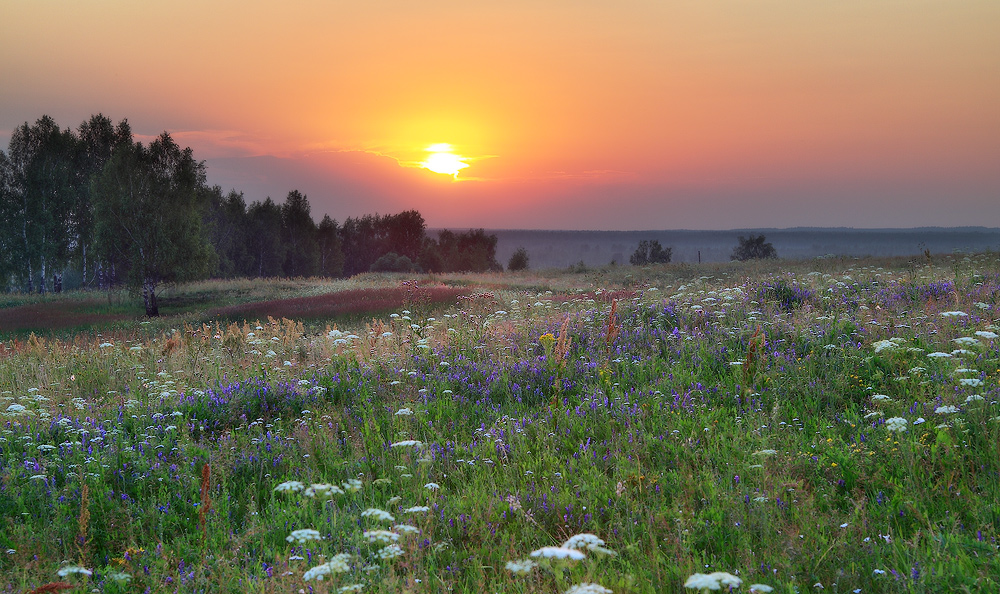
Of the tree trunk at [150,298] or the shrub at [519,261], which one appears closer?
the tree trunk at [150,298]

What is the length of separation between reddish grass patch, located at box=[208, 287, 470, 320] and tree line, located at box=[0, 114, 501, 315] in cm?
860

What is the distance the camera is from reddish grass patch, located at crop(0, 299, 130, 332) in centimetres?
3119

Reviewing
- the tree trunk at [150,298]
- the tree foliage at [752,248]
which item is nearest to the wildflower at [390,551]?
the tree trunk at [150,298]

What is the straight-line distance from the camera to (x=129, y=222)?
36219 mm

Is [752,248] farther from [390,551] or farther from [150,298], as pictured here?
[390,551]

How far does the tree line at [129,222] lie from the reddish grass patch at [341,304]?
8.60 meters

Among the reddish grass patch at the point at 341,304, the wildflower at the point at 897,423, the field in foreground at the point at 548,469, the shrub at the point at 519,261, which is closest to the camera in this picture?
the field in foreground at the point at 548,469

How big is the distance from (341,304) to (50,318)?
62.3 feet

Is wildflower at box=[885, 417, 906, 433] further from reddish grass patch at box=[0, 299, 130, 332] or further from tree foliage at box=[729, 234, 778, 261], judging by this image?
tree foliage at box=[729, 234, 778, 261]

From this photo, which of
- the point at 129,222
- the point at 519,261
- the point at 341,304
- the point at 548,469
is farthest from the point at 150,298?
the point at 519,261

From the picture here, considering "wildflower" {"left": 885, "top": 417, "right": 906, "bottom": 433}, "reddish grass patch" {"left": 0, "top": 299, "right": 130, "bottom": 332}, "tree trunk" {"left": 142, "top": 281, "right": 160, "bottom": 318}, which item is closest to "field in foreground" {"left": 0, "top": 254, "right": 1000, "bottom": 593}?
"wildflower" {"left": 885, "top": 417, "right": 906, "bottom": 433}

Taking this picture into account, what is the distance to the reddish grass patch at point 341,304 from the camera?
25.9 meters

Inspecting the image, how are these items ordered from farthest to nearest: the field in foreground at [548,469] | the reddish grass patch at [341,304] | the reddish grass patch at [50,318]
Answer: the reddish grass patch at [50,318] < the reddish grass patch at [341,304] < the field in foreground at [548,469]

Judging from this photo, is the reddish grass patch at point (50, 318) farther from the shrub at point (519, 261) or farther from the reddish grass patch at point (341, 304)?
the shrub at point (519, 261)
